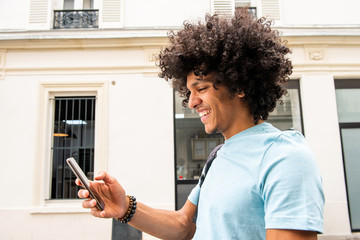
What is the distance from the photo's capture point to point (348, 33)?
5801 mm

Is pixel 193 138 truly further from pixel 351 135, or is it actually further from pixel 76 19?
pixel 76 19

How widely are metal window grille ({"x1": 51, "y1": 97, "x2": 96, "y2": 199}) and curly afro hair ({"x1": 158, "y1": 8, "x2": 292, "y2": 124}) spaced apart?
4.78 metres

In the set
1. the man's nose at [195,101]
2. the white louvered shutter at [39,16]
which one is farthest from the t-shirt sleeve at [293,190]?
the white louvered shutter at [39,16]

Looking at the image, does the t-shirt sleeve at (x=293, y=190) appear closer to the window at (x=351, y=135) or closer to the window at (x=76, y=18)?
the window at (x=351, y=135)

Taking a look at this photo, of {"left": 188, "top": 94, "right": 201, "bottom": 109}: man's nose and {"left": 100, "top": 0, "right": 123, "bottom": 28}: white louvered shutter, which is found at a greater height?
{"left": 100, "top": 0, "right": 123, "bottom": 28}: white louvered shutter

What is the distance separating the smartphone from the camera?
114 centimetres

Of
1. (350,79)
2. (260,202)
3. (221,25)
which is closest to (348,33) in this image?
(350,79)

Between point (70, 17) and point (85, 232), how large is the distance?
180 inches

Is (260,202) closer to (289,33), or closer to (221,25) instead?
(221,25)

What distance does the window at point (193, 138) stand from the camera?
223 inches

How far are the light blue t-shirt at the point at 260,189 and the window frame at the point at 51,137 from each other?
15.2ft

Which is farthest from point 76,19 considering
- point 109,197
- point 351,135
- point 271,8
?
point 351,135

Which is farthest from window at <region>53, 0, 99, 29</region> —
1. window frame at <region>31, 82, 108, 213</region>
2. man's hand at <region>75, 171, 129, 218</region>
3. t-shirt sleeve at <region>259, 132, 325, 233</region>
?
t-shirt sleeve at <region>259, 132, 325, 233</region>

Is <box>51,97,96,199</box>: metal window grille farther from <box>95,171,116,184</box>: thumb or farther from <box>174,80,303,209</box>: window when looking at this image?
<box>95,171,116,184</box>: thumb
